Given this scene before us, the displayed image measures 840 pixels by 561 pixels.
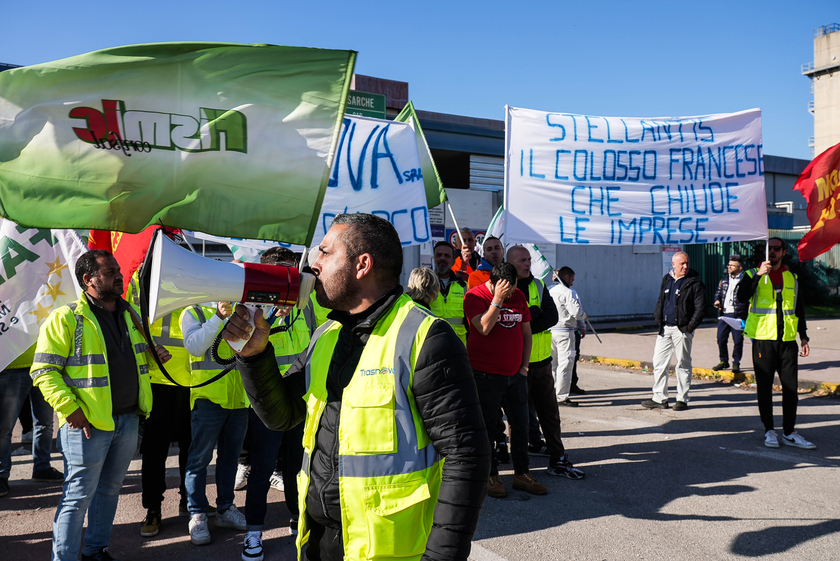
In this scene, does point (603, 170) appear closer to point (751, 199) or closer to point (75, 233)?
point (751, 199)

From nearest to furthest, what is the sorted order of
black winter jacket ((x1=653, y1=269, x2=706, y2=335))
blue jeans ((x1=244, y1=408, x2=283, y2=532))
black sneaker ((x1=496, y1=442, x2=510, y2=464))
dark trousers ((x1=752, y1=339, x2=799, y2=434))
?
blue jeans ((x1=244, y1=408, x2=283, y2=532)), black sneaker ((x1=496, y1=442, x2=510, y2=464)), dark trousers ((x1=752, y1=339, x2=799, y2=434)), black winter jacket ((x1=653, y1=269, x2=706, y2=335))

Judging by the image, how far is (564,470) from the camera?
17.8ft

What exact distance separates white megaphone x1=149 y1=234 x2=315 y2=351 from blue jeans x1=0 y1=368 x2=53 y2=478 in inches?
165

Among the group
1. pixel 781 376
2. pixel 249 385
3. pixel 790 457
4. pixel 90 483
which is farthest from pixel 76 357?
pixel 781 376

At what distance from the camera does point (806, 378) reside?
9688mm

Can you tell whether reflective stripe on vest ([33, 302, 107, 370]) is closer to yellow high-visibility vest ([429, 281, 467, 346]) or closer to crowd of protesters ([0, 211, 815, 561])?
crowd of protesters ([0, 211, 815, 561])

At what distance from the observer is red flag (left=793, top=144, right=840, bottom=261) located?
568 cm

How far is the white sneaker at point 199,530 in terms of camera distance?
408 centimetres

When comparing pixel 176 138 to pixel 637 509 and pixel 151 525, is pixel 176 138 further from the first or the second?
pixel 637 509

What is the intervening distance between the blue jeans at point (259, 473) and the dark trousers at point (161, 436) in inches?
31.4

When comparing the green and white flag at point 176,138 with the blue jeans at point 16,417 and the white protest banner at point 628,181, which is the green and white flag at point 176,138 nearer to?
the white protest banner at point 628,181

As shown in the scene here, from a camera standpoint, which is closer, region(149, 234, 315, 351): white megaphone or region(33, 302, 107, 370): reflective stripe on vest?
region(149, 234, 315, 351): white megaphone

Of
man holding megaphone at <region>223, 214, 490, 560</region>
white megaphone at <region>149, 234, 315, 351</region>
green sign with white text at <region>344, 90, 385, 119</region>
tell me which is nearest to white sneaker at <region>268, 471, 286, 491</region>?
man holding megaphone at <region>223, 214, 490, 560</region>

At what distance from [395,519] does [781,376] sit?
578 centimetres
